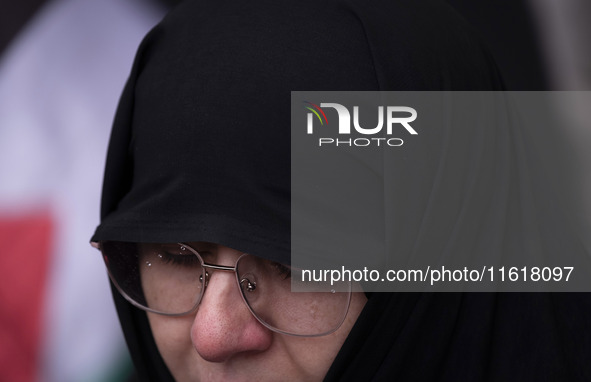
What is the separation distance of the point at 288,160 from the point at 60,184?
3.94 ft

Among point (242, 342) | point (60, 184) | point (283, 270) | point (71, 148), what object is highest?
point (71, 148)

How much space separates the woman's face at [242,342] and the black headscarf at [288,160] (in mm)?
39

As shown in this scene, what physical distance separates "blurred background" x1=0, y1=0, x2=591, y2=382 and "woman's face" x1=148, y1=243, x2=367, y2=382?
0.97 m

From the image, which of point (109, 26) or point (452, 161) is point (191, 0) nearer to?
point (452, 161)

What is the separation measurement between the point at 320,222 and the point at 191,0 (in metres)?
0.58

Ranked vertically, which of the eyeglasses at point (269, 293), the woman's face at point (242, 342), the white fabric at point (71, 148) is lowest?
the woman's face at point (242, 342)

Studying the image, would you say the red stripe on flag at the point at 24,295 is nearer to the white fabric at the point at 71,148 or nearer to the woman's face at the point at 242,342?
the white fabric at the point at 71,148

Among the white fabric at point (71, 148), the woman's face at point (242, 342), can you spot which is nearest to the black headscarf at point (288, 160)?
the woman's face at point (242, 342)

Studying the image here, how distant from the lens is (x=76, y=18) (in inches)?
79.2

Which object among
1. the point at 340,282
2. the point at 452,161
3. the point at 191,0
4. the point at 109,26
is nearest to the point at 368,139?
the point at 452,161

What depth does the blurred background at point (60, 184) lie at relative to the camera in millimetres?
1976

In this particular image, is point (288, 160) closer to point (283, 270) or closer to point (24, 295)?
point (283, 270)

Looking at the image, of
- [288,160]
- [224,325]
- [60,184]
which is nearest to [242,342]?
A: [224,325]

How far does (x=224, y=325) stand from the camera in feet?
3.39
